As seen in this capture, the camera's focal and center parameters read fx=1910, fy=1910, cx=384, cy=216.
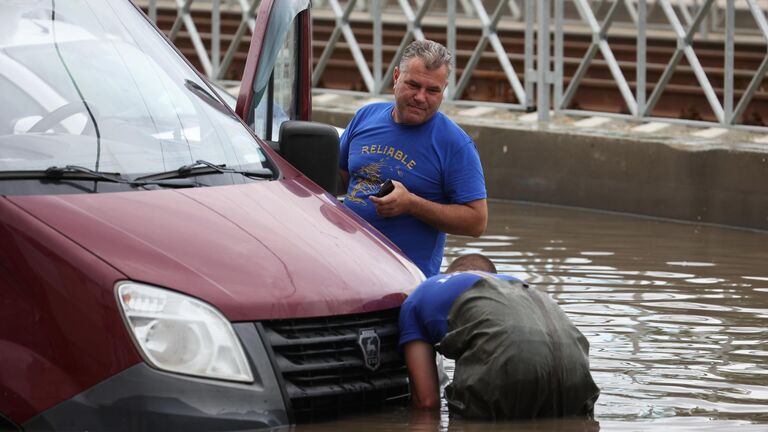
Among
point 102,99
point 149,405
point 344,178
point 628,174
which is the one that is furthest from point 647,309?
point 149,405

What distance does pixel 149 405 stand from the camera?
17.3ft

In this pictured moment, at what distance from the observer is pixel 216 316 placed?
540cm

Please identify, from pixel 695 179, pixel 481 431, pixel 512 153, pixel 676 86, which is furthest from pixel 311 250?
pixel 676 86

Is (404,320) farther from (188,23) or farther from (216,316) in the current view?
(188,23)

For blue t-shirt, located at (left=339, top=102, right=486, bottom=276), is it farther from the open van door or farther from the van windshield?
the van windshield

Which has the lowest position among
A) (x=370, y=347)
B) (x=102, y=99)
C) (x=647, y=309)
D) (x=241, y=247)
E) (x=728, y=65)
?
(x=647, y=309)

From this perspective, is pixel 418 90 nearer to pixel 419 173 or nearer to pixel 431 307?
pixel 419 173

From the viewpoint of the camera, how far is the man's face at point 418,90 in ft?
23.4

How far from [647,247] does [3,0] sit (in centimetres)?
598

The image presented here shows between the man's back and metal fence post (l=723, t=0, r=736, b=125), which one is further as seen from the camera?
metal fence post (l=723, t=0, r=736, b=125)

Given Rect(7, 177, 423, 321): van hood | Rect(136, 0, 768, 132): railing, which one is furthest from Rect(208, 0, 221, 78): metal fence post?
Rect(7, 177, 423, 321): van hood

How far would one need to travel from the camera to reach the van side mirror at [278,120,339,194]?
264 inches

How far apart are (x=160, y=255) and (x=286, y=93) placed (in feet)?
7.84

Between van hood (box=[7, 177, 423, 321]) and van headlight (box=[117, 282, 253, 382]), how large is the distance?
1.7 inches
